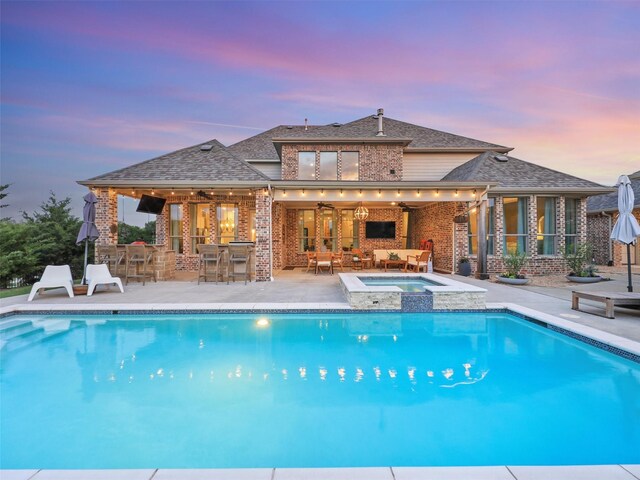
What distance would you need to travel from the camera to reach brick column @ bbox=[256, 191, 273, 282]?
10.3 metres

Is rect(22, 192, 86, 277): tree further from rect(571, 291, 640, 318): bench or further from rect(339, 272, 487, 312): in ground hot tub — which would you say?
rect(571, 291, 640, 318): bench

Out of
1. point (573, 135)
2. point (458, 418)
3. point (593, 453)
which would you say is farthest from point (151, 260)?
point (573, 135)

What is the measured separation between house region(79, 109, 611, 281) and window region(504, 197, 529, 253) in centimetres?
4

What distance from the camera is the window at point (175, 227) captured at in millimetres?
13578

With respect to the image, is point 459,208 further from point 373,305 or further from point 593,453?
point 593,453

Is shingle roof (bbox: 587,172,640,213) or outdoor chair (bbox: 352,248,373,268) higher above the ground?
shingle roof (bbox: 587,172,640,213)

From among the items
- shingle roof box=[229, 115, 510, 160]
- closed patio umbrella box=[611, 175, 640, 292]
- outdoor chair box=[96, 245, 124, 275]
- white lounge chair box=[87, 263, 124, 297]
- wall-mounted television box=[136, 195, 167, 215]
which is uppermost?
shingle roof box=[229, 115, 510, 160]

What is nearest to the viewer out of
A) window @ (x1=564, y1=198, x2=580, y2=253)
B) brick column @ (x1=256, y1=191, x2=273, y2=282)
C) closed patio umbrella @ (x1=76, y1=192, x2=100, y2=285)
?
closed patio umbrella @ (x1=76, y1=192, x2=100, y2=285)

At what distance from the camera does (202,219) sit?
13.7 meters

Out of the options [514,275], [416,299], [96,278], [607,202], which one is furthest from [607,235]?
[96,278]

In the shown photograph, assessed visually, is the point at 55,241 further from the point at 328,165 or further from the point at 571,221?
the point at 571,221

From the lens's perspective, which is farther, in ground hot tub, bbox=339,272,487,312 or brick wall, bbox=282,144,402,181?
brick wall, bbox=282,144,402,181

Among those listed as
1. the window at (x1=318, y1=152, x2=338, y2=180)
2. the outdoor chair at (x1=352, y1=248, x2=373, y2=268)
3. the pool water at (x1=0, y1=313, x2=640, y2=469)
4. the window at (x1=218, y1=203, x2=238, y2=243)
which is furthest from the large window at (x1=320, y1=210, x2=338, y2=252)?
the pool water at (x1=0, y1=313, x2=640, y2=469)

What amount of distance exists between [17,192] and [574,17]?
28.0 metres
